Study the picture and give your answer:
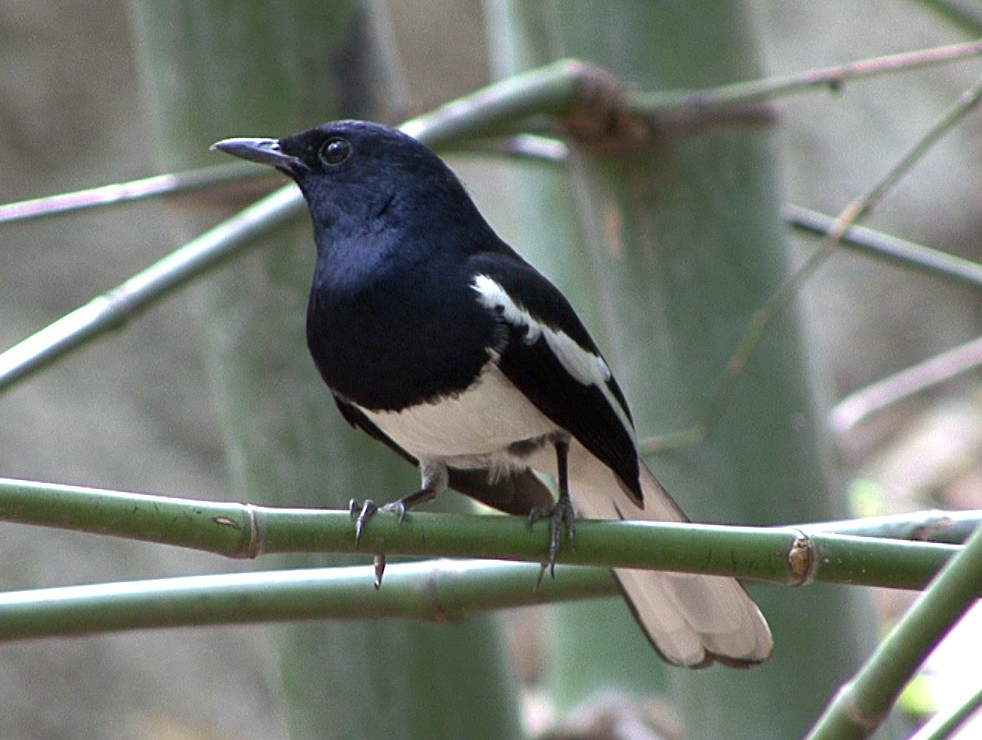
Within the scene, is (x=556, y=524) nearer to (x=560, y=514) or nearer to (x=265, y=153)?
(x=560, y=514)

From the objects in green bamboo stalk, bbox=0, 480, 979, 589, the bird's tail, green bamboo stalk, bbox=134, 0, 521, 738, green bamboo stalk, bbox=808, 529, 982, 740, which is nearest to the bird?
the bird's tail

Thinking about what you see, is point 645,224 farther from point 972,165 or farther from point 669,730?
point 972,165

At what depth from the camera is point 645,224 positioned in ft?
Answer: 9.53

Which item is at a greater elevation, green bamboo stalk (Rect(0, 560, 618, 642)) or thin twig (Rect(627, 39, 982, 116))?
thin twig (Rect(627, 39, 982, 116))

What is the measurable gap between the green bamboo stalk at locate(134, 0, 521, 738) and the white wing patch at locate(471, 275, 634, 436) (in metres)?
0.49

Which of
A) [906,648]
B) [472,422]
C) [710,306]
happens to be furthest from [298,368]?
[906,648]

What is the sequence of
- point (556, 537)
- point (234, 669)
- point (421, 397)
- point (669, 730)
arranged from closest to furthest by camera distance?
point (556, 537), point (421, 397), point (669, 730), point (234, 669)

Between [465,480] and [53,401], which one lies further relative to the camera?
[53,401]

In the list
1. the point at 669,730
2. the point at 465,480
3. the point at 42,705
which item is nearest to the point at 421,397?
the point at 465,480

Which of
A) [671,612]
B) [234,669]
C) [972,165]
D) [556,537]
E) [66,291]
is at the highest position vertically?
[556,537]

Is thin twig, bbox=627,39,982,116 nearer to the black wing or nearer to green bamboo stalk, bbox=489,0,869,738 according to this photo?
Result: green bamboo stalk, bbox=489,0,869,738

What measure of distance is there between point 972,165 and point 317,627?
786 centimetres

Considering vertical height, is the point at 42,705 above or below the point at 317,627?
below

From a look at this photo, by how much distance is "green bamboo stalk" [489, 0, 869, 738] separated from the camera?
8.97ft
